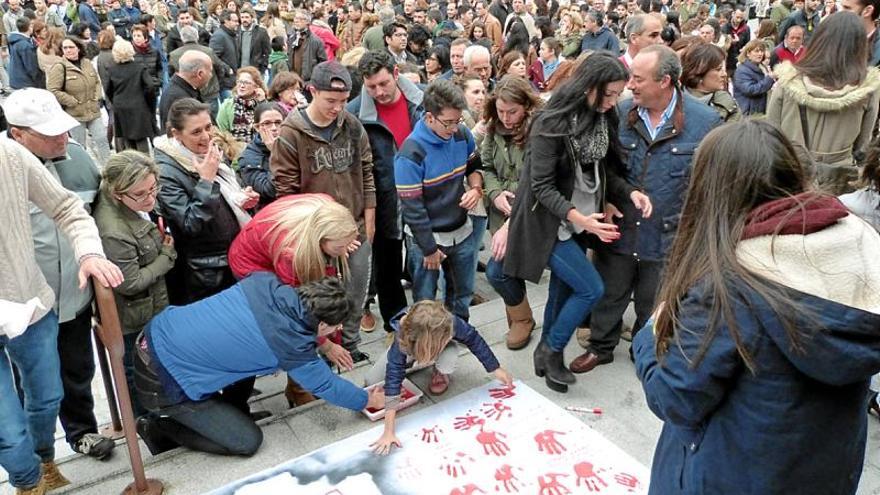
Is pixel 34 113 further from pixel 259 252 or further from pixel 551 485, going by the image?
pixel 551 485

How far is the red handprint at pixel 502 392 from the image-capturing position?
336 centimetres

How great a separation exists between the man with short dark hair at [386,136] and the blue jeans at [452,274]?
0.35 m

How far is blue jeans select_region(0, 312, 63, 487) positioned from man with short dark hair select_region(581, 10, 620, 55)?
286 inches

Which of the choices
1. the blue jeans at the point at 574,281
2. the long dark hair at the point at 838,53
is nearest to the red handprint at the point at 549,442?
the blue jeans at the point at 574,281

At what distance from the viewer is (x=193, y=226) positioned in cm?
344

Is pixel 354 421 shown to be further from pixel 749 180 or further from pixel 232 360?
pixel 749 180

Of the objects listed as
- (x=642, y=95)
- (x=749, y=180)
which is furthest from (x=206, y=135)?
(x=749, y=180)

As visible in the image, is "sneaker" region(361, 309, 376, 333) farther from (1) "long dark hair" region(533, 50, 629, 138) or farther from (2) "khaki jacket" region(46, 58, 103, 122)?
(2) "khaki jacket" region(46, 58, 103, 122)

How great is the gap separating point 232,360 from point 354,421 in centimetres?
66

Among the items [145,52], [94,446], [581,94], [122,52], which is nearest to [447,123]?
[581,94]

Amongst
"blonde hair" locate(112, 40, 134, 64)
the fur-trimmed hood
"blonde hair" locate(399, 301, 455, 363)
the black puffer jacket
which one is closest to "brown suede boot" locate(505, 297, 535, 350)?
"blonde hair" locate(399, 301, 455, 363)

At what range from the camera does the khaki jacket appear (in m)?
7.27

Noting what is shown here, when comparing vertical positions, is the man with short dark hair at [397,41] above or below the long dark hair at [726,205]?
below

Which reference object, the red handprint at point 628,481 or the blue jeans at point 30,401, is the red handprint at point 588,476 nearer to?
the red handprint at point 628,481
